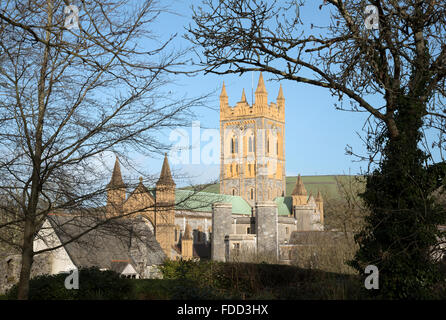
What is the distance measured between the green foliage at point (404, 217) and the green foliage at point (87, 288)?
663 centimetres

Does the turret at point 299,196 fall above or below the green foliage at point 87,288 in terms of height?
above

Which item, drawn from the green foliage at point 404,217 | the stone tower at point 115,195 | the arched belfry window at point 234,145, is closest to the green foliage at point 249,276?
the stone tower at point 115,195

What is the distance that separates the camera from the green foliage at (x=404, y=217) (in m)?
9.58

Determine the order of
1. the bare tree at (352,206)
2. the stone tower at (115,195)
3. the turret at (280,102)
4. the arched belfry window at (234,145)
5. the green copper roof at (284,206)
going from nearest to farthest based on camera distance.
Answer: the bare tree at (352,206), the stone tower at (115,195), the green copper roof at (284,206), the turret at (280,102), the arched belfry window at (234,145)

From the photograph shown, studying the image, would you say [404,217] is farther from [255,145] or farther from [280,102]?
[280,102]

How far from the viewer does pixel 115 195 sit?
11.5 m

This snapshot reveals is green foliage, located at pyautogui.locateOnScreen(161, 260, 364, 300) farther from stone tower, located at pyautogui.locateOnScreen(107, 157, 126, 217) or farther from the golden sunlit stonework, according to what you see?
the golden sunlit stonework

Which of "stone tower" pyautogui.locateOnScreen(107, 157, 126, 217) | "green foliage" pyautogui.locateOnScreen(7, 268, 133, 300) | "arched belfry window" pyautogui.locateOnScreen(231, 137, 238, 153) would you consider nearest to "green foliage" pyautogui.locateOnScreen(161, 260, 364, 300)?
"green foliage" pyautogui.locateOnScreen(7, 268, 133, 300)

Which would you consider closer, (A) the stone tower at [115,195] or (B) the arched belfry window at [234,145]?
(A) the stone tower at [115,195]

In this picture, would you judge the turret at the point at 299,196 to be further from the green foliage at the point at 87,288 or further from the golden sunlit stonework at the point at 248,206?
the green foliage at the point at 87,288

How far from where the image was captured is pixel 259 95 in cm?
9781

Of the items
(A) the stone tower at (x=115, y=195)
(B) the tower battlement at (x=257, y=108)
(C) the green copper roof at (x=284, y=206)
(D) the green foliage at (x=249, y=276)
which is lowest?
(D) the green foliage at (x=249, y=276)
